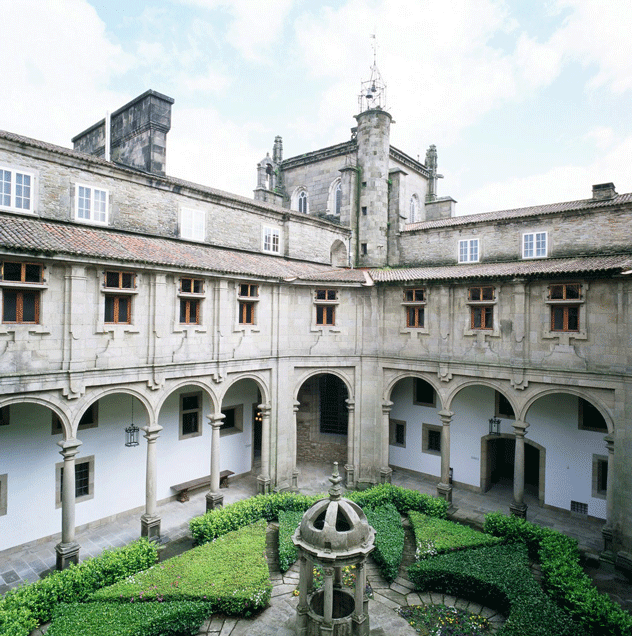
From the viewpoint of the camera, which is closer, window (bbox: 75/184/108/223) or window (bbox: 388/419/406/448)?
window (bbox: 75/184/108/223)

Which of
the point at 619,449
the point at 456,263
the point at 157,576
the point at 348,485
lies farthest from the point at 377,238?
the point at 157,576

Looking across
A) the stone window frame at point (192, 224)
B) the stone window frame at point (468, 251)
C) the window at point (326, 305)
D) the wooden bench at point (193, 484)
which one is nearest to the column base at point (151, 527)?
the wooden bench at point (193, 484)

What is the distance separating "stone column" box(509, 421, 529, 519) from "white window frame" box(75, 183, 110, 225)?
1837 cm

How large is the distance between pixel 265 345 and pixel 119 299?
6687 mm

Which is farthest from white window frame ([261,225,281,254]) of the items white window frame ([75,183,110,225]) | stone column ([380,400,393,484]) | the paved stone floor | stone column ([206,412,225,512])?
the paved stone floor

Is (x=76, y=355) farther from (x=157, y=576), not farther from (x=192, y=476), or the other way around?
(x=192, y=476)

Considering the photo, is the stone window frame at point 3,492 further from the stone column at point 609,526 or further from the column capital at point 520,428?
the stone column at point 609,526

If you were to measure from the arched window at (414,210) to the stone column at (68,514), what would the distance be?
26.8 meters

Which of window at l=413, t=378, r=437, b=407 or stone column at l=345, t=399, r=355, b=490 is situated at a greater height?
window at l=413, t=378, r=437, b=407

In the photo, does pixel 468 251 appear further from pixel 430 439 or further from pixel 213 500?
pixel 213 500

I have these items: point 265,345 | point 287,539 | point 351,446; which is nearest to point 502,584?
point 287,539

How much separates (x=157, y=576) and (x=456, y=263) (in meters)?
21.0

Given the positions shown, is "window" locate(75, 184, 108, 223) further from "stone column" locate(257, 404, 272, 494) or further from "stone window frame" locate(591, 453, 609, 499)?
"stone window frame" locate(591, 453, 609, 499)

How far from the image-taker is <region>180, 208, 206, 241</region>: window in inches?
774
